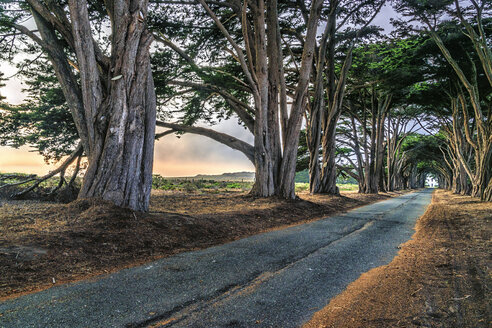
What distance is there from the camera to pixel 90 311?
2170mm

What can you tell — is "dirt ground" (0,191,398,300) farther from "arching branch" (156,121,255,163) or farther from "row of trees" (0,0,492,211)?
"arching branch" (156,121,255,163)

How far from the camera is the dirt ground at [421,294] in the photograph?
2.12m

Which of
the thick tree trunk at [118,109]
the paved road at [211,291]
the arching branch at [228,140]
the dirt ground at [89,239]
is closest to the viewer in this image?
the paved road at [211,291]

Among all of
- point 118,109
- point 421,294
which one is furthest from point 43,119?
point 421,294

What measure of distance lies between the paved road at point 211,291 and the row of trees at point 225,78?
239 centimetres

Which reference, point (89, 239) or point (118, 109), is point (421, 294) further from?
point (118, 109)

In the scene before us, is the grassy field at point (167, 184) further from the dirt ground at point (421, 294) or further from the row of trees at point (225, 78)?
the dirt ground at point (421, 294)

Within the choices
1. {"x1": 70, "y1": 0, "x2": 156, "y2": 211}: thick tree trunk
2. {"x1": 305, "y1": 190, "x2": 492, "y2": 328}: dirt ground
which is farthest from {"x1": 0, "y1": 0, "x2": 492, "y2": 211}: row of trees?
{"x1": 305, "y1": 190, "x2": 492, "y2": 328}: dirt ground

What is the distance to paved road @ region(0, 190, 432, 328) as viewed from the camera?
2.07 m

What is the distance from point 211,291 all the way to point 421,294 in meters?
1.86

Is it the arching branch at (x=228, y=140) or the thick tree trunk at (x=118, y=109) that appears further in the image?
the arching branch at (x=228, y=140)

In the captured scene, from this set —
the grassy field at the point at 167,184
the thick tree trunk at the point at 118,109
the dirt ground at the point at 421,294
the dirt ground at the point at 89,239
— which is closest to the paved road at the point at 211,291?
the dirt ground at the point at 421,294

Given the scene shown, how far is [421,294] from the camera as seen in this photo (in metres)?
2.60

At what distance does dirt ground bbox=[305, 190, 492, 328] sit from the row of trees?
396 centimetres
